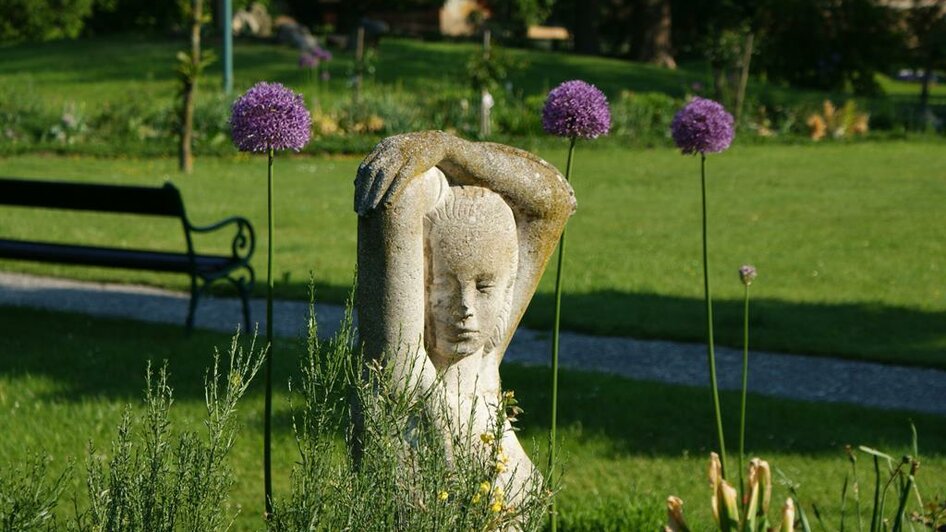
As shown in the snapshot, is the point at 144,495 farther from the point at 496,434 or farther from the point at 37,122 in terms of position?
the point at 37,122

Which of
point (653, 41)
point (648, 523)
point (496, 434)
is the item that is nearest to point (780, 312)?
point (648, 523)

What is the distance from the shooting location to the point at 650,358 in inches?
334

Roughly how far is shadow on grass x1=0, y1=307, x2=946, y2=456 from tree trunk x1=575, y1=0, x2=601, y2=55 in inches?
1267

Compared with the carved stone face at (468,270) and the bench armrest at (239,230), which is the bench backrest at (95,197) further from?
the carved stone face at (468,270)

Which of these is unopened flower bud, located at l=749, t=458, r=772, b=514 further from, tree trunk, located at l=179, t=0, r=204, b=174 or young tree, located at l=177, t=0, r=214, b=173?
tree trunk, located at l=179, t=0, r=204, b=174

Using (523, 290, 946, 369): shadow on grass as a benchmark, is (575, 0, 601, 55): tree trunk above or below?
above

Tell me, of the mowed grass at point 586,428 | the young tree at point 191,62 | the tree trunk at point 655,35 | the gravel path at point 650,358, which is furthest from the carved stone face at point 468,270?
the tree trunk at point 655,35

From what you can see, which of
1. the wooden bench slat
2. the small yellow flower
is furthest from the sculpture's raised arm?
the wooden bench slat

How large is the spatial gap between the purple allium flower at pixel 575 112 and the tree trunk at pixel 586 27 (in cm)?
3607

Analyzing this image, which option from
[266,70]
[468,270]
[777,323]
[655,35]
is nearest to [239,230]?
[777,323]

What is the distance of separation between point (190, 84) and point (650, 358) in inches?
422

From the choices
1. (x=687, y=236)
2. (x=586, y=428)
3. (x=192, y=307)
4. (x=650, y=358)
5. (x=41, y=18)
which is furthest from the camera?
(x=41, y=18)

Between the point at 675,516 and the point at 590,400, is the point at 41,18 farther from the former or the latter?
the point at 675,516

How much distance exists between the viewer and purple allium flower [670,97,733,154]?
14.2 ft
